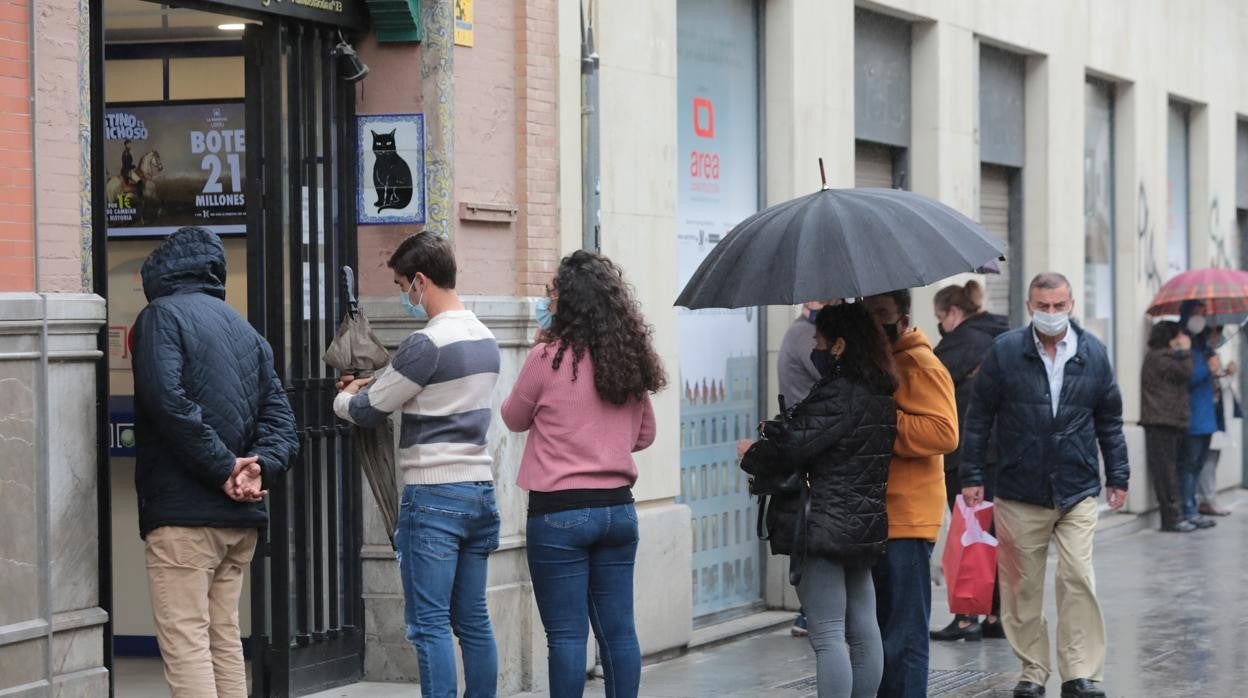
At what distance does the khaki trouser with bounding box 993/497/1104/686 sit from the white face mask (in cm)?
81

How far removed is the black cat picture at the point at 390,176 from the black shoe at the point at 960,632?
4.23m

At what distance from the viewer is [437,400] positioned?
7.05m

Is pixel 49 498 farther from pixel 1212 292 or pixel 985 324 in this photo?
pixel 1212 292

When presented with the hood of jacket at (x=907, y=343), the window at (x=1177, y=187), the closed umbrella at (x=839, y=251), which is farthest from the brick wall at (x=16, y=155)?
the window at (x=1177, y=187)

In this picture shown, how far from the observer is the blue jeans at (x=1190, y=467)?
1788cm

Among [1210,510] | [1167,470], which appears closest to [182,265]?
[1167,470]

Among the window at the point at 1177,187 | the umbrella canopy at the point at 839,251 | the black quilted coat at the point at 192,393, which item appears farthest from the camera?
the window at the point at 1177,187

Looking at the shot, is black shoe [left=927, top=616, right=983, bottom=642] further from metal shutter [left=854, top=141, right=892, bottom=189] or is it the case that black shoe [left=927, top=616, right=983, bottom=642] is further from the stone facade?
the stone facade

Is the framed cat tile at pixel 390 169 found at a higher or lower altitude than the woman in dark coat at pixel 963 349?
higher

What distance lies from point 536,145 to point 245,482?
341cm

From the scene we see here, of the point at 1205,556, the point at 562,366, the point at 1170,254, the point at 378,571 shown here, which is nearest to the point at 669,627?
the point at 378,571

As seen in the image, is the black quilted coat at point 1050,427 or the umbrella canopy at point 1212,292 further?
the umbrella canopy at point 1212,292

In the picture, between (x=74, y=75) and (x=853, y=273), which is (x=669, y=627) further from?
(x=74, y=75)

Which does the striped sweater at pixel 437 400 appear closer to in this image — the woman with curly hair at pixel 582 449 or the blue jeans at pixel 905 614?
the woman with curly hair at pixel 582 449
